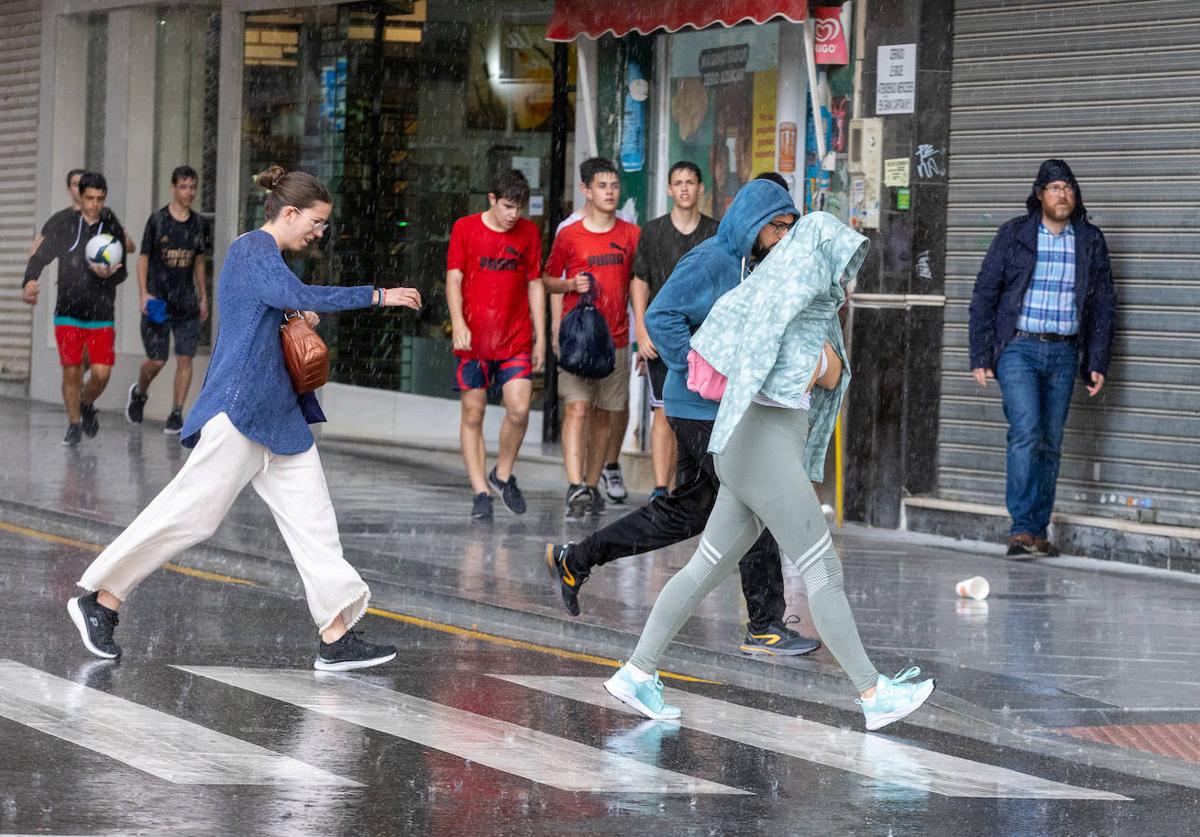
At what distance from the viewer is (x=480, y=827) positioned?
5.55 meters

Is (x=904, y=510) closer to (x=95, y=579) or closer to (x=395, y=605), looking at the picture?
(x=395, y=605)

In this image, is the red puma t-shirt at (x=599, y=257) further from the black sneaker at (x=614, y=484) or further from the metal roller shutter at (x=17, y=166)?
the metal roller shutter at (x=17, y=166)

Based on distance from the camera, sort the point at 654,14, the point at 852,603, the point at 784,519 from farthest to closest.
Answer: the point at 654,14 → the point at 852,603 → the point at 784,519

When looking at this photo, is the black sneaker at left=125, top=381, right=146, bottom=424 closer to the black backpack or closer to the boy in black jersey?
the boy in black jersey

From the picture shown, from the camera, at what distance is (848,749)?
22.5 feet

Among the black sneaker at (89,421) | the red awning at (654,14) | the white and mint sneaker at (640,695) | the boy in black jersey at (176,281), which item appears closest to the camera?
the white and mint sneaker at (640,695)

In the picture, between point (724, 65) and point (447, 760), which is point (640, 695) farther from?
point (724, 65)

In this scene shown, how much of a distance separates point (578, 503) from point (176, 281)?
19.2 ft

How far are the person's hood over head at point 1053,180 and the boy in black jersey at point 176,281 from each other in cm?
792

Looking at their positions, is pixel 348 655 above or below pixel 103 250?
below

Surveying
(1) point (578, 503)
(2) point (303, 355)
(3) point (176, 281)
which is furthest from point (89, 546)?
(3) point (176, 281)

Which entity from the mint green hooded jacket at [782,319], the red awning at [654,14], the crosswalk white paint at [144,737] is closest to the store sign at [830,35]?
the red awning at [654,14]

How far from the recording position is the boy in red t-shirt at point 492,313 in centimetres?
1255

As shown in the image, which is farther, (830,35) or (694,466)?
(830,35)
